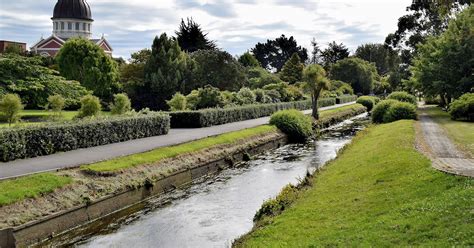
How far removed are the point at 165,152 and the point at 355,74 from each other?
90545 millimetres

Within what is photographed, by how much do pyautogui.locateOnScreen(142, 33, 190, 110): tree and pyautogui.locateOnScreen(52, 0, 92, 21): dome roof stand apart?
53.7m

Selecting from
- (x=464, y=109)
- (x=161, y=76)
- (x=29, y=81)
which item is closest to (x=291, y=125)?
(x=464, y=109)

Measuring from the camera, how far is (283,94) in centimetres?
5972

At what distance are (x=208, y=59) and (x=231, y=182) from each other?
127 ft

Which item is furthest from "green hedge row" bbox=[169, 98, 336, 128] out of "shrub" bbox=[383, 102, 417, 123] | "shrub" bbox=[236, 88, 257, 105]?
"shrub" bbox=[383, 102, 417, 123]

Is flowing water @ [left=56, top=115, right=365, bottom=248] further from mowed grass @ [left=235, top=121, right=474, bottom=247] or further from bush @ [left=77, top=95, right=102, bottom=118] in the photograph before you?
bush @ [left=77, top=95, right=102, bottom=118]

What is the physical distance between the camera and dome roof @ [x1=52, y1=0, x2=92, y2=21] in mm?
100250

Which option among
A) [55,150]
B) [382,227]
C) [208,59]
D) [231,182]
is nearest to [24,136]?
[55,150]

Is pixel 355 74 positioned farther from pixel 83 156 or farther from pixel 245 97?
pixel 83 156

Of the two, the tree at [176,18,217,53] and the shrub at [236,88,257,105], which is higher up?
the tree at [176,18,217,53]

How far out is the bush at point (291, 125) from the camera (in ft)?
110

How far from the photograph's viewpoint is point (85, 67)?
57.8m

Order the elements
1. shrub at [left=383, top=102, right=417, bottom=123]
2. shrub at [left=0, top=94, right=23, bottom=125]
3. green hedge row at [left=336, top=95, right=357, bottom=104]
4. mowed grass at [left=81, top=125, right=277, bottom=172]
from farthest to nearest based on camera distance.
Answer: green hedge row at [left=336, top=95, right=357, bottom=104] → shrub at [left=383, top=102, right=417, bottom=123] → shrub at [left=0, top=94, right=23, bottom=125] → mowed grass at [left=81, top=125, right=277, bottom=172]

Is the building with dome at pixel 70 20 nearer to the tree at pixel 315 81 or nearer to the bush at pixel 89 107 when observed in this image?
the tree at pixel 315 81
